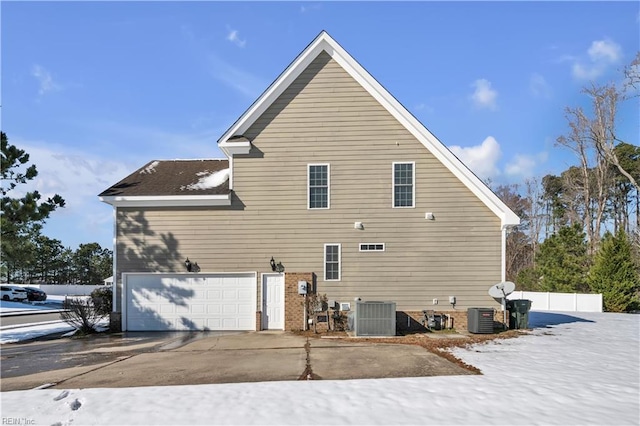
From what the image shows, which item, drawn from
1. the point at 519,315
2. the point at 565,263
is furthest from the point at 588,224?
the point at 519,315

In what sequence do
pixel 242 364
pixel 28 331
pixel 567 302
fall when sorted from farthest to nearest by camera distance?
pixel 567 302 < pixel 28 331 < pixel 242 364

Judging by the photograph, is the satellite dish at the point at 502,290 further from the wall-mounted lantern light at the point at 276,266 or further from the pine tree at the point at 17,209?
the pine tree at the point at 17,209

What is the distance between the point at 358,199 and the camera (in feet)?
43.4

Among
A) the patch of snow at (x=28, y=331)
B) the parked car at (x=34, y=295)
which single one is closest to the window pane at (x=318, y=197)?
the patch of snow at (x=28, y=331)

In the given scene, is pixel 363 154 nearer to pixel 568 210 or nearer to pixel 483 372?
pixel 483 372

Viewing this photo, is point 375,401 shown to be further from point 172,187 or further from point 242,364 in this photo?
point 172,187

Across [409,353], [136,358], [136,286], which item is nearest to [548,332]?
[409,353]

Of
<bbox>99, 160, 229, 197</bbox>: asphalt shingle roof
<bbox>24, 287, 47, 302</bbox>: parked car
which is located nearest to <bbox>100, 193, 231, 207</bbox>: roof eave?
<bbox>99, 160, 229, 197</bbox>: asphalt shingle roof

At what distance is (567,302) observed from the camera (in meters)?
22.0

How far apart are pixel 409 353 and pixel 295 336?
3989 mm

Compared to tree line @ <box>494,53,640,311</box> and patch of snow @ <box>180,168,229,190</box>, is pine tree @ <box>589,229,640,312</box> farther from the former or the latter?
patch of snow @ <box>180,168,229,190</box>

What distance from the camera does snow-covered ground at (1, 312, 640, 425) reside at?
5.04 meters

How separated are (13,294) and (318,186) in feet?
98.9

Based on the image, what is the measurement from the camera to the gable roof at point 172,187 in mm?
13188
